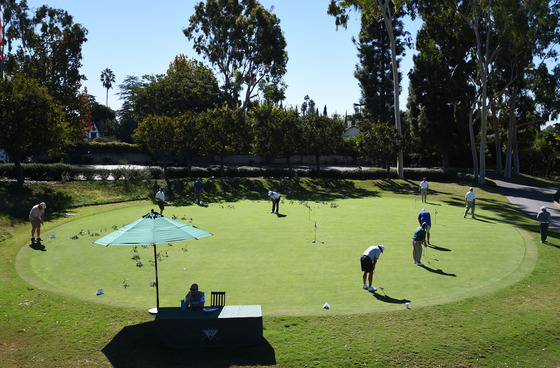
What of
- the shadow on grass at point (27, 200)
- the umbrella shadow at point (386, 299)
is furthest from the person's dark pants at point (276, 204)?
the umbrella shadow at point (386, 299)

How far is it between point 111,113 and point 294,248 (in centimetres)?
11859

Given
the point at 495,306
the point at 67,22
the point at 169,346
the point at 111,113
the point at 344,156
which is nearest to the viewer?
the point at 169,346

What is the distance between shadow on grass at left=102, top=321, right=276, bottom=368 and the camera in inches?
367

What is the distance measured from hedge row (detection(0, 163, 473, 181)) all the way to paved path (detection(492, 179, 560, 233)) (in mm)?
5812

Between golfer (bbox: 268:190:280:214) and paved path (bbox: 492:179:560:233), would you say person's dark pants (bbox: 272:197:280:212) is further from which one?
paved path (bbox: 492:179:560:233)

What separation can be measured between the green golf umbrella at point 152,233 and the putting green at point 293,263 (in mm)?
2612

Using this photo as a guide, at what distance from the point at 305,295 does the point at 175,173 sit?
37371mm

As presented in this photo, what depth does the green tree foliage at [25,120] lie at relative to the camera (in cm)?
3256

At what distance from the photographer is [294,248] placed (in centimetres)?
1959

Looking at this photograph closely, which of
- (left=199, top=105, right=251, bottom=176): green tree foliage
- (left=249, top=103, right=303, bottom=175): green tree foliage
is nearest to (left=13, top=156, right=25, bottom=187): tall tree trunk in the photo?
(left=199, top=105, right=251, bottom=176): green tree foliage

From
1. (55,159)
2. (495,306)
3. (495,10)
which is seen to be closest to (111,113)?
(55,159)

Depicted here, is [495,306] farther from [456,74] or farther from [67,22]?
[67,22]

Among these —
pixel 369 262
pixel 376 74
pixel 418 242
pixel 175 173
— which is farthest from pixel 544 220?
pixel 376 74

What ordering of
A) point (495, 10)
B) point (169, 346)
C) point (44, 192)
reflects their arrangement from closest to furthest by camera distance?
1. point (169, 346)
2. point (44, 192)
3. point (495, 10)
